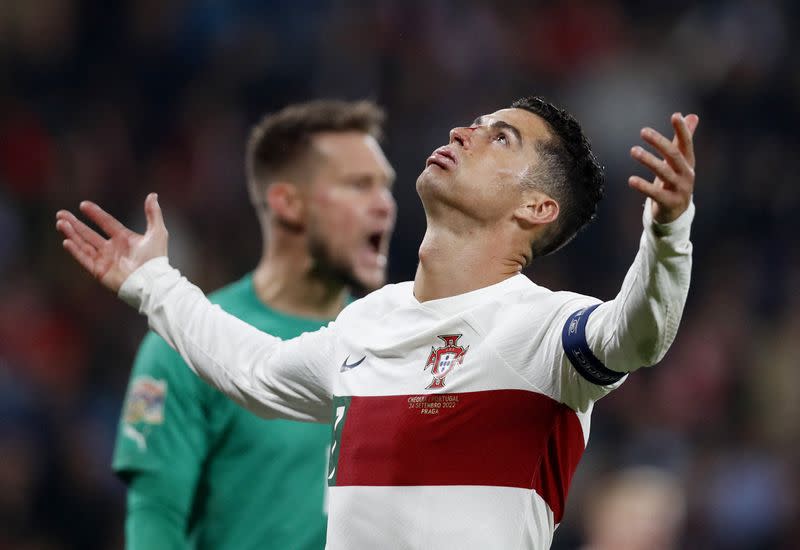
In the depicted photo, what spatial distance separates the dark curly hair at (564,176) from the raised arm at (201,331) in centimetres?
62

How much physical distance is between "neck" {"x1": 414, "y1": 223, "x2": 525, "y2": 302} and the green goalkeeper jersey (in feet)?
3.89

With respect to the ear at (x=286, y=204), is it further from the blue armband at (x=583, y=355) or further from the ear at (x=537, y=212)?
the blue armband at (x=583, y=355)

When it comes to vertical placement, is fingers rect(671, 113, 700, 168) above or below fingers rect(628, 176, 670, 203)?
above

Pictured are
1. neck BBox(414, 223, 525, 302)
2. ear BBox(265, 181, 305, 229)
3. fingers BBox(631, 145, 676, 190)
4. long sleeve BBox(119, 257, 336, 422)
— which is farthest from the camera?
ear BBox(265, 181, 305, 229)

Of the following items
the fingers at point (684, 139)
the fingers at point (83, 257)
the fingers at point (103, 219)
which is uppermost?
the fingers at point (684, 139)

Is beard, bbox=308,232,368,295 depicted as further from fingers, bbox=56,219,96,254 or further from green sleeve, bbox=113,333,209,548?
fingers, bbox=56,219,96,254

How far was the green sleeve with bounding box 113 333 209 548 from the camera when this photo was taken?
3.88 m

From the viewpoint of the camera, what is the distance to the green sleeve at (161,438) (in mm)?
3879

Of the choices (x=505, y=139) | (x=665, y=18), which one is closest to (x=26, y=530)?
(x=505, y=139)

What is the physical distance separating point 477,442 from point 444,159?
715 mm

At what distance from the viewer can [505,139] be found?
2984 mm

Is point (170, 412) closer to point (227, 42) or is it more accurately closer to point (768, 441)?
point (768, 441)

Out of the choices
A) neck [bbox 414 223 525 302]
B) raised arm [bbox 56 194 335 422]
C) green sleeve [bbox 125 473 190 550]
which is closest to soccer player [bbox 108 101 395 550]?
green sleeve [bbox 125 473 190 550]

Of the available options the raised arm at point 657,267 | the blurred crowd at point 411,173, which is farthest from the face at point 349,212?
the blurred crowd at point 411,173
